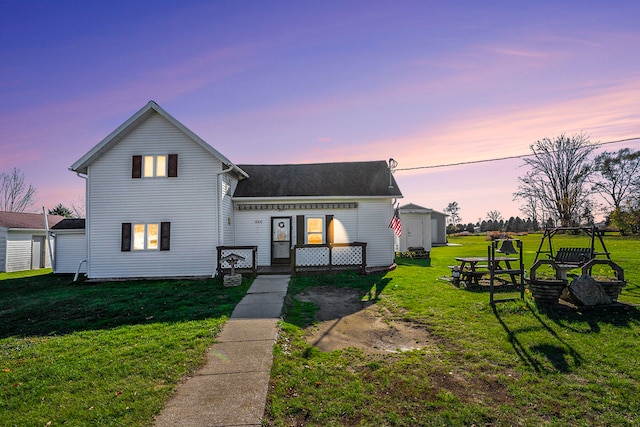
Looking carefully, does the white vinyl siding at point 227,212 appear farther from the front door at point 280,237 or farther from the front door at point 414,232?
the front door at point 414,232

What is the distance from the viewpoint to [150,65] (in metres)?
13.0

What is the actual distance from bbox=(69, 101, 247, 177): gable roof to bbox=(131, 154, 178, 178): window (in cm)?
117

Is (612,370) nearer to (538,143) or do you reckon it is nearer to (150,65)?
(150,65)

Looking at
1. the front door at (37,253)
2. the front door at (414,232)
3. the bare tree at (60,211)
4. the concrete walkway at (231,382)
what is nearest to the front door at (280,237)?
the concrete walkway at (231,382)

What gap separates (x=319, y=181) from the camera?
18.2m

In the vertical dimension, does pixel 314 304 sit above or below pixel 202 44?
below

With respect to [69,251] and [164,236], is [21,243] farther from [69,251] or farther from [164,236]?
[164,236]

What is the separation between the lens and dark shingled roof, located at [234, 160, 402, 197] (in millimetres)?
16905

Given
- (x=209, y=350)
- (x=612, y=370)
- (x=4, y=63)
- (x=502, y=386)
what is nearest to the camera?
(x=502, y=386)

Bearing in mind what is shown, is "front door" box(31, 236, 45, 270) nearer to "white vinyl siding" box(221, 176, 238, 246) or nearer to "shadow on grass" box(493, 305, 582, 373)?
"white vinyl siding" box(221, 176, 238, 246)

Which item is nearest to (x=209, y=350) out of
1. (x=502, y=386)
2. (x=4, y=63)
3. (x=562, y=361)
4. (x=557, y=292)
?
(x=502, y=386)

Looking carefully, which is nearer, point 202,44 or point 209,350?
point 209,350

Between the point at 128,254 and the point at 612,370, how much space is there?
16478 millimetres

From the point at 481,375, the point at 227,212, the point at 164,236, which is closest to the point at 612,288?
the point at 481,375
